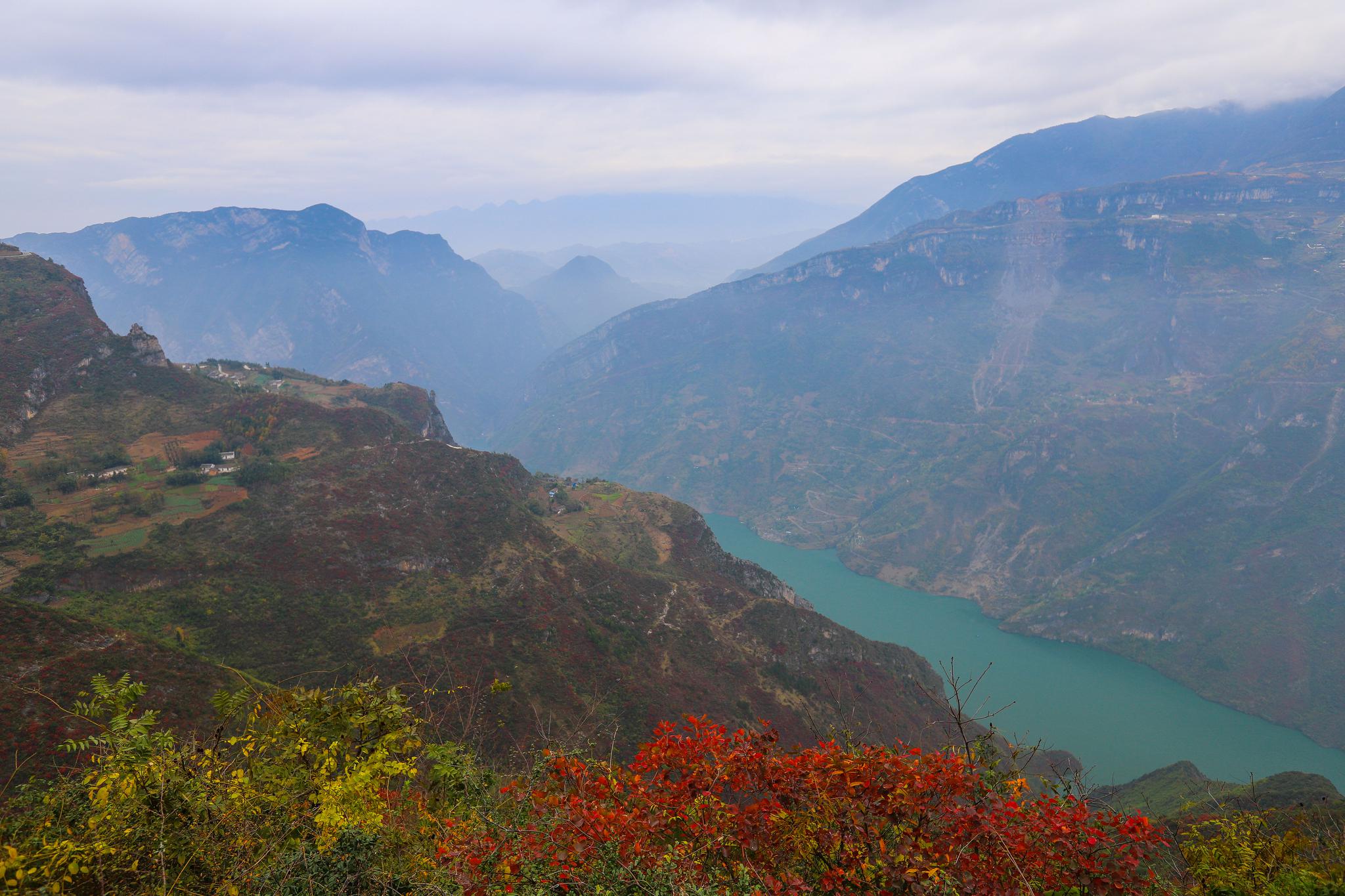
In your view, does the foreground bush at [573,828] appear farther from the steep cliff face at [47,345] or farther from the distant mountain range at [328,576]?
the steep cliff face at [47,345]

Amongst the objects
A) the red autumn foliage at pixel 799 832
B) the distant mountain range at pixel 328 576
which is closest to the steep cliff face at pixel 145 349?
the distant mountain range at pixel 328 576

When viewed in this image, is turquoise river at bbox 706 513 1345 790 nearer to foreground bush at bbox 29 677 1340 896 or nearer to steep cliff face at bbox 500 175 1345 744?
steep cliff face at bbox 500 175 1345 744

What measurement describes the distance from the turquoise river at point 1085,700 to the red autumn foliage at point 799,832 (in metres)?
74.4

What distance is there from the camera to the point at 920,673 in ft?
249

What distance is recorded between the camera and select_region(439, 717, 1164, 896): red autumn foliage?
7.80 meters

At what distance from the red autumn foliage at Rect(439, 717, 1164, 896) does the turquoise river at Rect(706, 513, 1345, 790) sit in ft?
244

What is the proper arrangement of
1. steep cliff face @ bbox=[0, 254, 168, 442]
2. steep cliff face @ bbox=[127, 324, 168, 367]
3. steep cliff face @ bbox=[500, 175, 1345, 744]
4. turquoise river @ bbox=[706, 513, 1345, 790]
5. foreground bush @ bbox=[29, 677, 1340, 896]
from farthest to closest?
steep cliff face @ bbox=[500, 175, 1345, 744]
turquoise river @ bbox=[706, 513, 1345, 790]
steep cliff face @ bbox=[127, 324, 168, 367]
steep cliff face @ bbox=[0, 254, 168, 442]
foreground bush @ bbox=[29, 677, 1340, 896]

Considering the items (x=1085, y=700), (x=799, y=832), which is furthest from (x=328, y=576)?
(x=1085, y=700)

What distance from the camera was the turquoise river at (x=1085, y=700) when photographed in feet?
270

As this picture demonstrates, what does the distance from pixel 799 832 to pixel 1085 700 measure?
111192mm

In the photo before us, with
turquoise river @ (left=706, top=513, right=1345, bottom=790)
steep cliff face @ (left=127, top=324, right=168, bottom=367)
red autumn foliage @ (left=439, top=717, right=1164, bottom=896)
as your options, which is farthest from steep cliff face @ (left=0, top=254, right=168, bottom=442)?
turquoise river @ (left=706, top=513, right=1345, bottom=790)

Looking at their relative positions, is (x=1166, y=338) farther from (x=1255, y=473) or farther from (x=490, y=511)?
(x=490, y=511)

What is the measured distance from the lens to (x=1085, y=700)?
95.7 m

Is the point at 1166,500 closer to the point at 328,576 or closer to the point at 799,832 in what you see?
the point at 328,576
